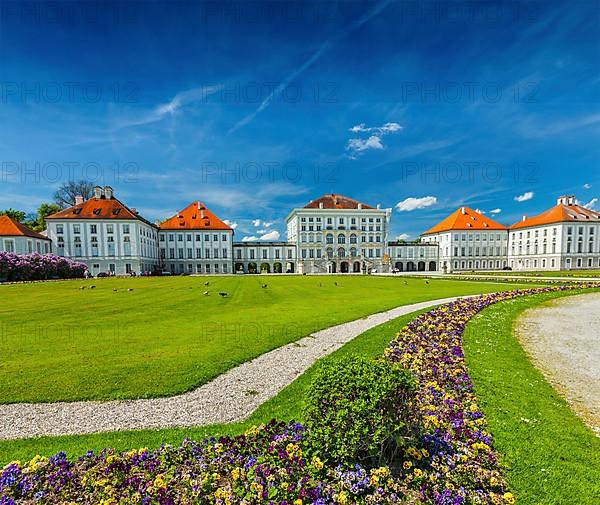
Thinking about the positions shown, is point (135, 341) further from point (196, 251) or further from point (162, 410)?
point (196, 251)

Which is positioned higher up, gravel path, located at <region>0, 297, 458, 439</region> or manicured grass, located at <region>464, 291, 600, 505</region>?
manicured grass, located at <region>464, 291, 600, 505</region>

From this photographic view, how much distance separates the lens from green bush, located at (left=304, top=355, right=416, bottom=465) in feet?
11.1

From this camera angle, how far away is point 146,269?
206ft

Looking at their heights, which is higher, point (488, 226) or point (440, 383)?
point (488, 226)

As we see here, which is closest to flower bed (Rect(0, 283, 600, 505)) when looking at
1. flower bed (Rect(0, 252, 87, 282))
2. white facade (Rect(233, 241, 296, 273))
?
flower bed (Rect(0, 252, 87, 282))

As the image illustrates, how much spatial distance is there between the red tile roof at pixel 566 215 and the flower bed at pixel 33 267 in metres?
95.6

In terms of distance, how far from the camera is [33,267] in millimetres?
43531

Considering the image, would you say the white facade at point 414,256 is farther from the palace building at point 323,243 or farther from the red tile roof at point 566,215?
the red tile roof at point 566,215

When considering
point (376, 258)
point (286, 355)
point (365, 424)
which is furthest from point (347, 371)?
point (376, 258)

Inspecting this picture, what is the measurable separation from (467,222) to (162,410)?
8767cm

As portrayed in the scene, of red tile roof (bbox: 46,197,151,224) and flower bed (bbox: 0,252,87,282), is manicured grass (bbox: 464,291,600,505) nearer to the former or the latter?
flower bed (bbox: 0,252,87,282)

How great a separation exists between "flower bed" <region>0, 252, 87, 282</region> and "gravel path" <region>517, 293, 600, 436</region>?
5540cm

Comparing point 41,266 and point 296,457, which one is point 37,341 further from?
point 41,266

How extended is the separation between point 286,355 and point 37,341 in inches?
332
